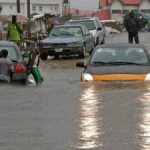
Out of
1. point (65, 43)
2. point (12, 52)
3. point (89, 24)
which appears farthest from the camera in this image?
point (89, 24)

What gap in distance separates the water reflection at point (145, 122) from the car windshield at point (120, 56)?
3.00 m

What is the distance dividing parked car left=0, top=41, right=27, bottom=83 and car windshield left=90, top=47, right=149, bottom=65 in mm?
1764

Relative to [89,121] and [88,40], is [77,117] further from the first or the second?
[88,40]

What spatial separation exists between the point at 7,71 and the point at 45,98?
3.64 metres

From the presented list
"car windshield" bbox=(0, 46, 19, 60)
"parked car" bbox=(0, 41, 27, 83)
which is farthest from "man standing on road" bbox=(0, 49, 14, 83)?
"car windshield" bbox=(0, 46, 19, 60)

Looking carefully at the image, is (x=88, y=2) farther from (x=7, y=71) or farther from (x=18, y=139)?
(x=18, y=139)

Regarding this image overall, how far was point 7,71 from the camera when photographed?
16312 millimetres

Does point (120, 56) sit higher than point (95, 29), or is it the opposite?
point (120, 56)

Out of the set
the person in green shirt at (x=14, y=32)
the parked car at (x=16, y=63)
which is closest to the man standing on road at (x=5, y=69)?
the parked car at (x=16, y=63)

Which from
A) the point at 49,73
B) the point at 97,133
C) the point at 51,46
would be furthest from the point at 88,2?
the point at 97,133

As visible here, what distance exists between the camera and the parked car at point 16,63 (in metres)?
16.5

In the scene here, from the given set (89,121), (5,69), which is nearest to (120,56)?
(5,69)

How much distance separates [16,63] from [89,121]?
6.99 metres

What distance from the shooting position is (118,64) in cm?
1584
